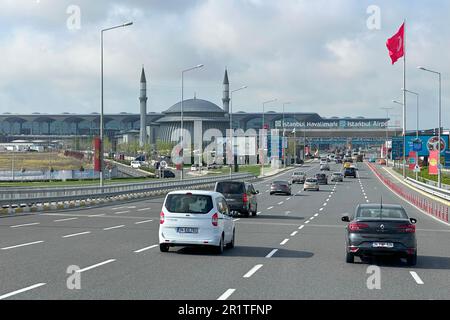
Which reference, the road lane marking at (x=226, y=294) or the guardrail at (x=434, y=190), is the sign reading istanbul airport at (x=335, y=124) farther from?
the road lane marking at (x=226, y=294)

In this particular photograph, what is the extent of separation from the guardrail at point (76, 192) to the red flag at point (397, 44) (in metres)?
22.4

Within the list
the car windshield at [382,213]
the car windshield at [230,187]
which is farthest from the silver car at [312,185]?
the car windshield at [382,213]

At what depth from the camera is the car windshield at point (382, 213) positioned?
1730cm

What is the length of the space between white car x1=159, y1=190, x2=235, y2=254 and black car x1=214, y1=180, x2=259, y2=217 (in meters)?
15.4

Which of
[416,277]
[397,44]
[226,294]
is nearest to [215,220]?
[416,277]

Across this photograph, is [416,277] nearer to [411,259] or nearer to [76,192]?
[411,259]

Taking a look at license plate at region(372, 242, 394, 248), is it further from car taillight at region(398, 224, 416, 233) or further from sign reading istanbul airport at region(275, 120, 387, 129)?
sign reading istanbul airport at region(275, 120, 387, 129)

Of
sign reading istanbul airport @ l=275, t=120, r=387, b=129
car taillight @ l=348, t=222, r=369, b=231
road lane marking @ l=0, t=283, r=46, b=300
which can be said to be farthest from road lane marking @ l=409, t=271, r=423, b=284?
sign reading istanbul airport @ l=275, t=120, r=387, b=129

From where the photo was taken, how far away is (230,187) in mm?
35219

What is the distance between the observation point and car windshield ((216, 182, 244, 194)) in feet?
114

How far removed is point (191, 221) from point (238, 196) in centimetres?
1616

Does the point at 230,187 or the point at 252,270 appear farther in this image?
the point at 230,187

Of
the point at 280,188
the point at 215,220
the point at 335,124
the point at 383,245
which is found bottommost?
the point at 280,188
